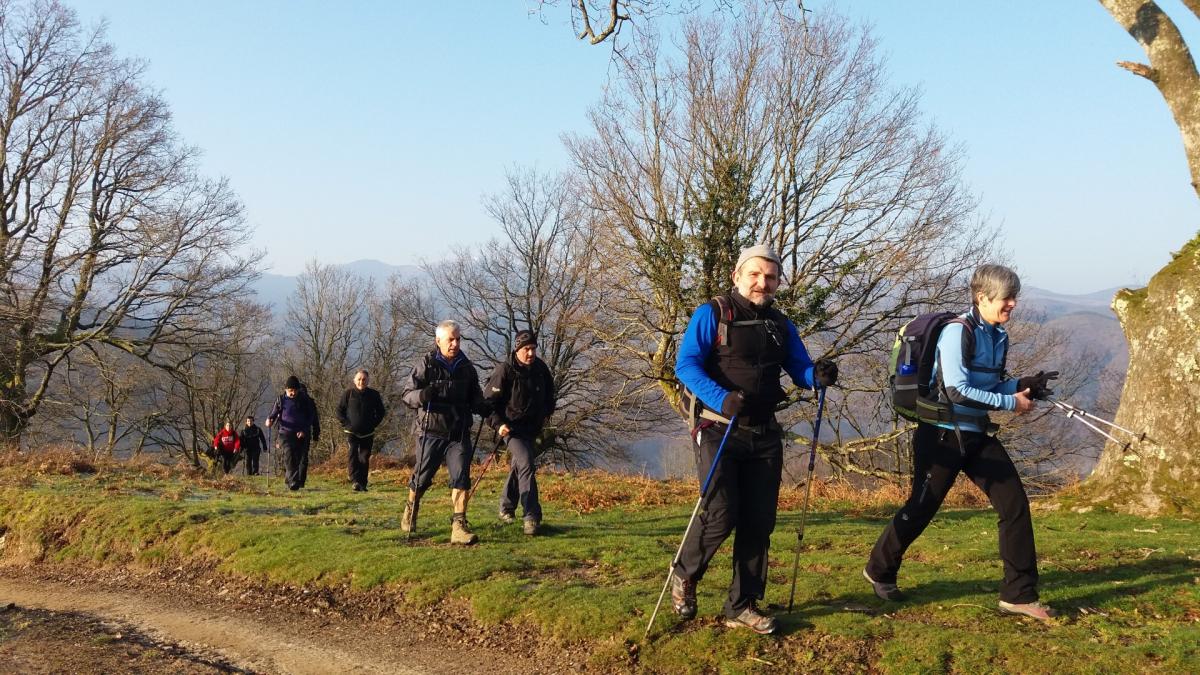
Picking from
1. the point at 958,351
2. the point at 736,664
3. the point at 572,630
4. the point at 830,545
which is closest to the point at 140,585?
the point at 572,630

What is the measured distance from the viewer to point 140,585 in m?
8.37

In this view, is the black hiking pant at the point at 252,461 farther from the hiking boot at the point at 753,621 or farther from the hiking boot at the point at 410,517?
the hiking boot at the point at 753,621

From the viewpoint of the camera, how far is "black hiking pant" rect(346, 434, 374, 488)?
52.9 feet

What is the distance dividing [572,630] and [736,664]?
4.28ft

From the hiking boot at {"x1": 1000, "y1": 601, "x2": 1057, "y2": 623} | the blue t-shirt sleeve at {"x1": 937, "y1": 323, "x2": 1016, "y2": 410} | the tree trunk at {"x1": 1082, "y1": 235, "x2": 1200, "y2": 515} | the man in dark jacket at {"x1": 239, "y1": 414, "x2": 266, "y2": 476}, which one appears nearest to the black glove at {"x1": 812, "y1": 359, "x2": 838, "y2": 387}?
the blue t-shirt sleeve at {"x1": 937, "y1": 323, "x2": 1016, "y2": 410}

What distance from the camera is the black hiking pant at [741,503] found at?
522 cm

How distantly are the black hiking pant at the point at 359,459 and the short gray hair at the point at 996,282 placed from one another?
519 inches

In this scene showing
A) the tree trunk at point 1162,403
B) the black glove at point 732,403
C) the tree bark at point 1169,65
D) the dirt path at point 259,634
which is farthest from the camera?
the tree bark at point 1169,65

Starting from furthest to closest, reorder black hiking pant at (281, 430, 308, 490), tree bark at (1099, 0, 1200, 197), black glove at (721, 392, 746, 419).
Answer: black hiking pant at (281, 430, 308, 490), tree bark at (1099, 0, 1200, 197), black glove at (721, 392, 746, 419)

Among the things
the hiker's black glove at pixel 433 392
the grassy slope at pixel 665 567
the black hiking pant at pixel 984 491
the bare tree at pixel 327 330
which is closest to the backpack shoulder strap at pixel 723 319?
the black hiking pant at pixel 984 491

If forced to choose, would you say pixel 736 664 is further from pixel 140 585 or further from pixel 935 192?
pixel 935 192

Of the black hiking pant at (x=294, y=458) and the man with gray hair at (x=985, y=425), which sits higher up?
the man with gray hair at (x=985, y=425)

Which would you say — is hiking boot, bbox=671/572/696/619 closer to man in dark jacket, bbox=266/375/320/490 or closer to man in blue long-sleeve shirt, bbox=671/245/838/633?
man in blue long-sleeve shirt, bbox=671/245/838/633

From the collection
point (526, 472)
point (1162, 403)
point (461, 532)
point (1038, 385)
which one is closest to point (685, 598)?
point (1038, 385)
